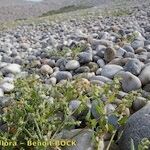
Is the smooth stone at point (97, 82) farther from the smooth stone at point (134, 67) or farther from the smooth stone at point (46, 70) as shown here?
the smooth stone at point (46, 70)

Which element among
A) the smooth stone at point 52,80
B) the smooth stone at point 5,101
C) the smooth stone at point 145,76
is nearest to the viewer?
the smooth stone at point 5,101

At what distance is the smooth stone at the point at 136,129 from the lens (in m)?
3.69

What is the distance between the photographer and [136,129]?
3738mm

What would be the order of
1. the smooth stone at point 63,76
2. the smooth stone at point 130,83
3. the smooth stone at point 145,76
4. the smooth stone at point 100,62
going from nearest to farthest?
the smooth stone at point 130,83
the smooth stone at point 145,76
the smooth stone at point 63,76
the smooth stone at point 100,62

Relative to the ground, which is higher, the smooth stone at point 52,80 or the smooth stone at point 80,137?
the smooth stone at point 80,137

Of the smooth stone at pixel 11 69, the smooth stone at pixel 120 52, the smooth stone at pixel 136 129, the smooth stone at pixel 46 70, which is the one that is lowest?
the smooth stone at pixel 11 69

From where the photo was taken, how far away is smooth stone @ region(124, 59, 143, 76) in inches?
203

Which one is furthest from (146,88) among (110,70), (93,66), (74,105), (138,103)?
(93,66)

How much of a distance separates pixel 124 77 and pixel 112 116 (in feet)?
3.10

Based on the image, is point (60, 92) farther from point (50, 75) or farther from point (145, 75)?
point (50, 75)

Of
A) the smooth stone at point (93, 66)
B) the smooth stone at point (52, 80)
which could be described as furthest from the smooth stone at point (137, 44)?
the smooth stone at point (52, 80)

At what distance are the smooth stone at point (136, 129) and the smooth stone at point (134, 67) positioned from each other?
130 centimetres

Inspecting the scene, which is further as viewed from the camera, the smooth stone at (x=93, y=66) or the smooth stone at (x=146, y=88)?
the smooth stone at (x=93, y=66)

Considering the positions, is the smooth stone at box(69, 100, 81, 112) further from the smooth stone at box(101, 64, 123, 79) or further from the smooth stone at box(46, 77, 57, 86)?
the smooth stone at box(46, 77, 57, 86)
